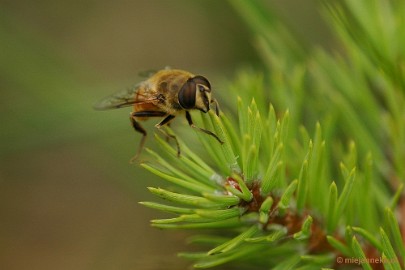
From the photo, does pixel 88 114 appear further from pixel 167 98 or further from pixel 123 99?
pixel 167 98

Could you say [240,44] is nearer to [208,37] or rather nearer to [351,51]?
[208,37]

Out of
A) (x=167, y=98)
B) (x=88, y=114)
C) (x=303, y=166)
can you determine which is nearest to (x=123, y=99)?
(x=167, y=98)

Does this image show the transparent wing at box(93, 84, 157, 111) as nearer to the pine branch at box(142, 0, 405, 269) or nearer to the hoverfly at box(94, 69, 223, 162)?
the hoverfly at box(94, 69, 223, 162)

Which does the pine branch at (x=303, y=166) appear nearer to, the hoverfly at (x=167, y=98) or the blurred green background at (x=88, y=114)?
the hoverfly at (x=167, y=98)

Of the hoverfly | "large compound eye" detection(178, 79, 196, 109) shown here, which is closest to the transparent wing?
the hoverfly

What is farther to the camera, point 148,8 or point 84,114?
point 148,8

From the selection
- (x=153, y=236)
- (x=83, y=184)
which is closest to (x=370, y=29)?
(x=153, y=236)
